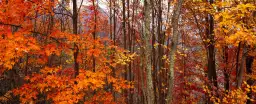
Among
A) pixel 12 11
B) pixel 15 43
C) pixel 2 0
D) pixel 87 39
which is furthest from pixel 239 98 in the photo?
pixel 2 0

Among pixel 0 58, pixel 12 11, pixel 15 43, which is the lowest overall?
pixel 0 58

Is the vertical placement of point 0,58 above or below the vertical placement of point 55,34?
below

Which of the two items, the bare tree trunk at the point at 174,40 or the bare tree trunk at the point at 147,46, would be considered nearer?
the bare tree trunk at the point at 174,40

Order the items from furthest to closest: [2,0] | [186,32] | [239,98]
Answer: [186,32], [2,0], [239,98]

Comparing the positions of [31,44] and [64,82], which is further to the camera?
[64,82]

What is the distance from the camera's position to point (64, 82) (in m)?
9.07

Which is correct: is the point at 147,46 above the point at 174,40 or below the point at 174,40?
below

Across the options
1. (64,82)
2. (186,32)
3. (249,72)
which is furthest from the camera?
(186,32)

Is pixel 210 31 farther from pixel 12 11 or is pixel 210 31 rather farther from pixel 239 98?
pixel 12 11

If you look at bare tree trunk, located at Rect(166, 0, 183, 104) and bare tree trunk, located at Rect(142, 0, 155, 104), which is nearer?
bare tree trunk, located at Rect(166, 0, 183, 104)

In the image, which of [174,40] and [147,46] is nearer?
[174,40]

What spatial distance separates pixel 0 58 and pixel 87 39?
326 cm

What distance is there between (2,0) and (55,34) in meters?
2.82

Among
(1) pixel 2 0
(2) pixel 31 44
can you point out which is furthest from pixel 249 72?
(1) pixel 2 0
